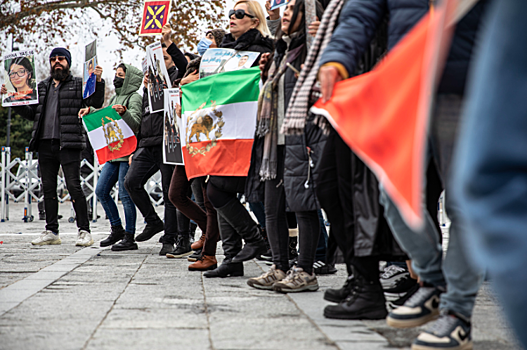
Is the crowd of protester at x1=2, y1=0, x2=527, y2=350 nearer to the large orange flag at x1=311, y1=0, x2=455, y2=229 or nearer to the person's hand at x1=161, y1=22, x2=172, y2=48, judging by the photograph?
the person's hand at x1=161, y1=22, x2=172, y2=48

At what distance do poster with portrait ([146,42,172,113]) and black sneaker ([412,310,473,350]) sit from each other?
476cm

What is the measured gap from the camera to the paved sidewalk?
8.29 ft

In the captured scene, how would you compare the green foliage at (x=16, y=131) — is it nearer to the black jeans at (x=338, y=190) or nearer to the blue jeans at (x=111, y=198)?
the blue jeans at (x=111, y=198)

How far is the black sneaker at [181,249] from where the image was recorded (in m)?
6.35

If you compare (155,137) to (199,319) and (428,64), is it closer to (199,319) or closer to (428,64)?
(199,319)

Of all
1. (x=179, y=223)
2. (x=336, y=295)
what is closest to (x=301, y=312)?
(x=336, y=295)

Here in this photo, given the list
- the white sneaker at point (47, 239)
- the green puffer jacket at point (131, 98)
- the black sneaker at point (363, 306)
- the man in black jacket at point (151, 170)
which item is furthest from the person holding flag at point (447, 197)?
the white sneaker at point (47, 239)

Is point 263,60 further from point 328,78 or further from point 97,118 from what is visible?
point 97,118

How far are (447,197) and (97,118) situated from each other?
6.21 m

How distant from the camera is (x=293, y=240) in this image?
576 cm

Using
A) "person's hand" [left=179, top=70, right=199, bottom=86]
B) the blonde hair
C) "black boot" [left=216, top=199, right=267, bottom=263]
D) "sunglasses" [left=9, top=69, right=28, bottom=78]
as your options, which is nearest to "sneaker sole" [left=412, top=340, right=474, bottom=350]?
"black boot" [left=216, top=199, right=267, bottom=263]

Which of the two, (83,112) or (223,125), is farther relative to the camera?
(83,112)

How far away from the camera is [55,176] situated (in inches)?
309

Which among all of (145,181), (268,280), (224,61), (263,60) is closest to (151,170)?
(145,181)
